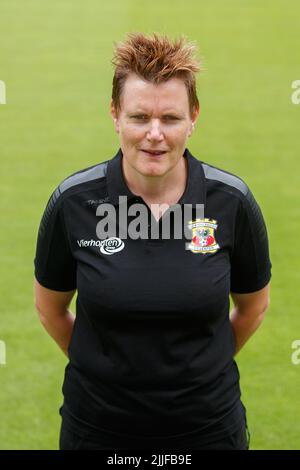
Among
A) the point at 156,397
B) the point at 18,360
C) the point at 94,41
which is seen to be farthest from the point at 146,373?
the point at 94,41

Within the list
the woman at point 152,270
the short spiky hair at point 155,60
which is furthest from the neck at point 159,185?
the short spiky hair at point 155,60

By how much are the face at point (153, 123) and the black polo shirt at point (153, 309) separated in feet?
0.57

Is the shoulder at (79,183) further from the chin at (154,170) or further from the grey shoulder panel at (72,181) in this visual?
the chin at (154,170)

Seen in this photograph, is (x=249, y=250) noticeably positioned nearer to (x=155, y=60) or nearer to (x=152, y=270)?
(x=152, y=270)

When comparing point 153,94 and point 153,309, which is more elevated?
point 153,94

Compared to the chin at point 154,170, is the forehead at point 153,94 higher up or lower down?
higher up

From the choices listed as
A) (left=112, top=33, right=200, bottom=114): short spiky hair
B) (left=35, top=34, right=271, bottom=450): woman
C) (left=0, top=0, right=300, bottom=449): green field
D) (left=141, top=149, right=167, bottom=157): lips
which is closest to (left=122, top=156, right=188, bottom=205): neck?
(left=35, top=34, right=271, bottom=450): woman

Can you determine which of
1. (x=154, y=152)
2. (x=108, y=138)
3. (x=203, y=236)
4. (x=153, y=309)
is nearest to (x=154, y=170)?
(x=154, y=152)

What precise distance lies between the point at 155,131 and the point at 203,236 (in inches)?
15.8

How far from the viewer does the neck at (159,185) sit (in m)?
3.05

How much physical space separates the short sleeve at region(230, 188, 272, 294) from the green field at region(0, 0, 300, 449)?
1.85 ft

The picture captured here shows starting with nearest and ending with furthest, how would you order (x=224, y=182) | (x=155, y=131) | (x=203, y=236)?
(x=155, y=131) → (x=203, y=236) → (x=224, y=182)

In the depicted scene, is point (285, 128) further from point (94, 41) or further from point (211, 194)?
→ point (211, 194)

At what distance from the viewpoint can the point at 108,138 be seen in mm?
10414
